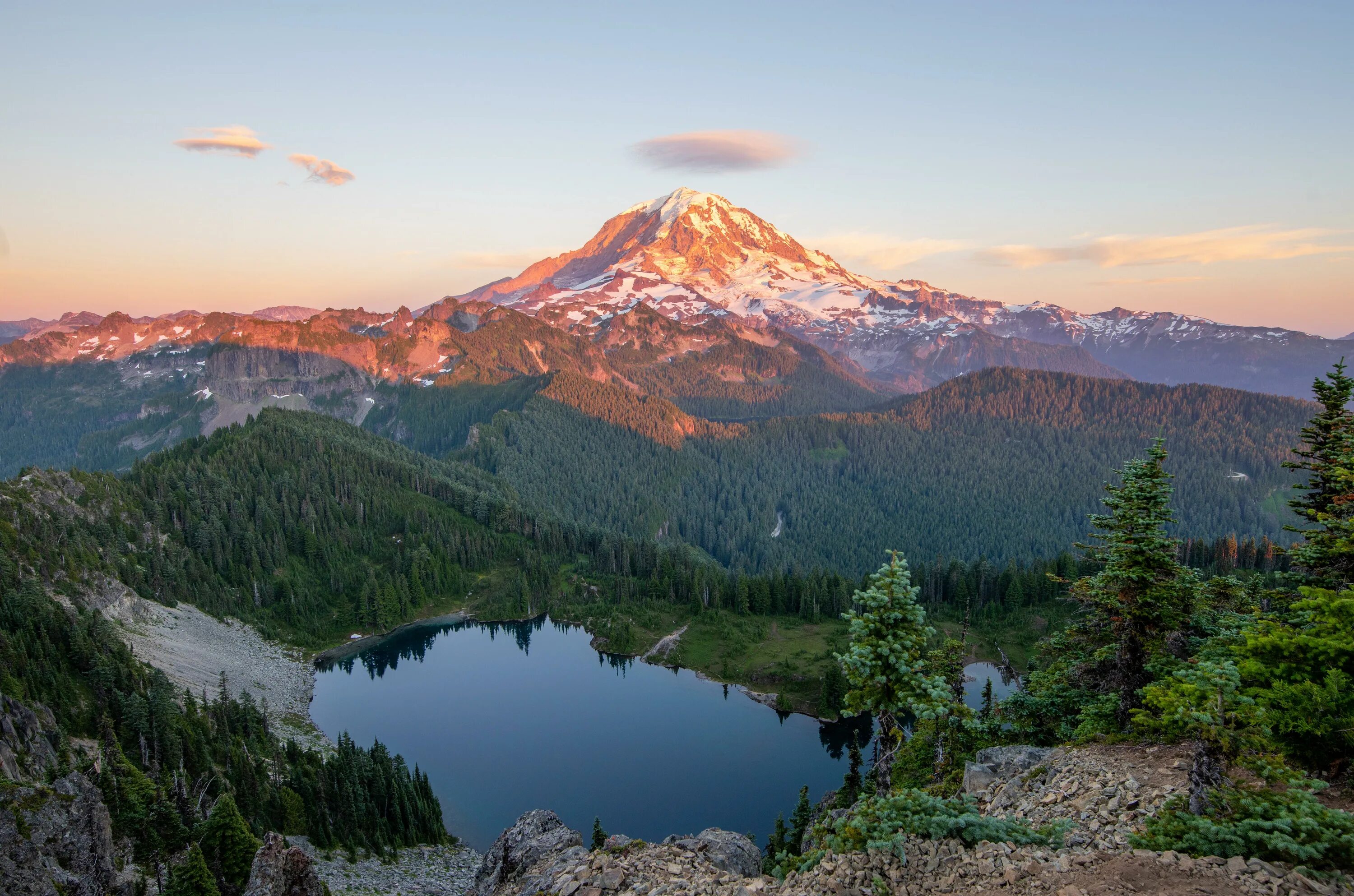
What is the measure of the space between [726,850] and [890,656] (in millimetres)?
10680

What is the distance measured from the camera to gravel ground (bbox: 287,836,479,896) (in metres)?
53.3

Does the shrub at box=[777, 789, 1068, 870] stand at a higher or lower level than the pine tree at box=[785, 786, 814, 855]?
higher

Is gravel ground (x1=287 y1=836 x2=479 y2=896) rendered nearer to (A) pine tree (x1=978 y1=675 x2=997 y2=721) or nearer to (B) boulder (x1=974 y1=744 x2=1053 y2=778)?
(A) pine tree (x1=978 y1=675 x2=997 y2=721)

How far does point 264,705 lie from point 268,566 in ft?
187

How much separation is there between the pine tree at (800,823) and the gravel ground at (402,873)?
23.1 m

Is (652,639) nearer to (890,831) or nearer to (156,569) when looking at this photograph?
(156,569)

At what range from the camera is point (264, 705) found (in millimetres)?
84000

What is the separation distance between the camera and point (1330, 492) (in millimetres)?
32562

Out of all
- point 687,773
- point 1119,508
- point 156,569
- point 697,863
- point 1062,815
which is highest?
point 1119,508

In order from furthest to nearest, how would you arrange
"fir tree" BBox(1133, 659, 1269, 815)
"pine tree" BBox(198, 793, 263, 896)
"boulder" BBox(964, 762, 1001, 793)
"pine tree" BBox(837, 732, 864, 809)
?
"pine tree" BBox(837, 732, 864, 809) → "pine tree" BBox(198, 793, 263, 896) → "boulder" BBox(964, 762, 1001, 793) → "fir tree" BBox(1133, 659, 1269, 815)

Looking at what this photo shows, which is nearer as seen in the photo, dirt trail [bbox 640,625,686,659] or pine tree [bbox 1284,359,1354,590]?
pine tree [bbox 1284,359,1354,590]

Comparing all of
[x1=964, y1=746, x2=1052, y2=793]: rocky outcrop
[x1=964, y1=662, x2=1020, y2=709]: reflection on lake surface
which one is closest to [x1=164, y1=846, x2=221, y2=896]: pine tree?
[x1=964, y1=746, x2=1052, y2=793]: rocky outcrop

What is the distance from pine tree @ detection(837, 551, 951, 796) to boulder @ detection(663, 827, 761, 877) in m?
6.20

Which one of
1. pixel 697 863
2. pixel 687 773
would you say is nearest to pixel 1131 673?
pixel 697 863
